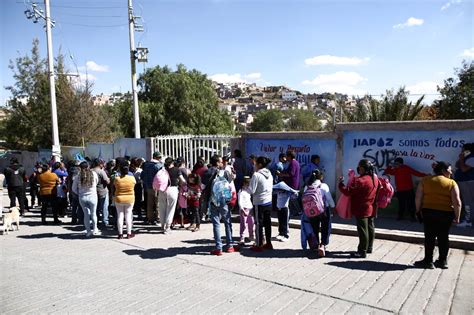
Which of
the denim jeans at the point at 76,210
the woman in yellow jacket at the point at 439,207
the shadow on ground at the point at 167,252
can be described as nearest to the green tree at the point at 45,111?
the denim jeans at the point at 76,210

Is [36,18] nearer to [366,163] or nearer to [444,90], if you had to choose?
[366,163]

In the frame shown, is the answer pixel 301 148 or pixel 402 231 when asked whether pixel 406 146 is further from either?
pixel 301 148

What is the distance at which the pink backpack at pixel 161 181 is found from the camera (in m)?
8.69

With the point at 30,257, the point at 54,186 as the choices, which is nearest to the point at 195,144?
the point at 54,186

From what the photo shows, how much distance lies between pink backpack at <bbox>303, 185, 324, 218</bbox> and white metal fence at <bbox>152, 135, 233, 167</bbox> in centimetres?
585

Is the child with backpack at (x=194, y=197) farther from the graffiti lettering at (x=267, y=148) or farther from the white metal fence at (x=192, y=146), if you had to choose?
the white metal fence at (x=192, y=146)

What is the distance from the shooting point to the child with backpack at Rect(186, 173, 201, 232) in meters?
9.11

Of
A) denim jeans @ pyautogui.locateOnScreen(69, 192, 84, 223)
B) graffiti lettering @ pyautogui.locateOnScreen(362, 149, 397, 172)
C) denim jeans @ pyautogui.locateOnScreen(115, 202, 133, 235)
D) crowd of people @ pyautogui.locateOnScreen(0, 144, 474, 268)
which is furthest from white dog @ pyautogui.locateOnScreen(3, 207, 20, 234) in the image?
graffiti lettering @ pyautogui.locateOnScreen(362, 149, 397, 172)

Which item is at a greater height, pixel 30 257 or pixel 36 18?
pixel 36 18

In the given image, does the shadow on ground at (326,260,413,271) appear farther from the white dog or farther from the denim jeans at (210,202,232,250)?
the white dog

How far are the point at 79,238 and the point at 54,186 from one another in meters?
2.14

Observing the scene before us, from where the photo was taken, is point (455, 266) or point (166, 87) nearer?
point (455, 266)

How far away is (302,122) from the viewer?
213 feet

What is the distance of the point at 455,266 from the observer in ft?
20.1
